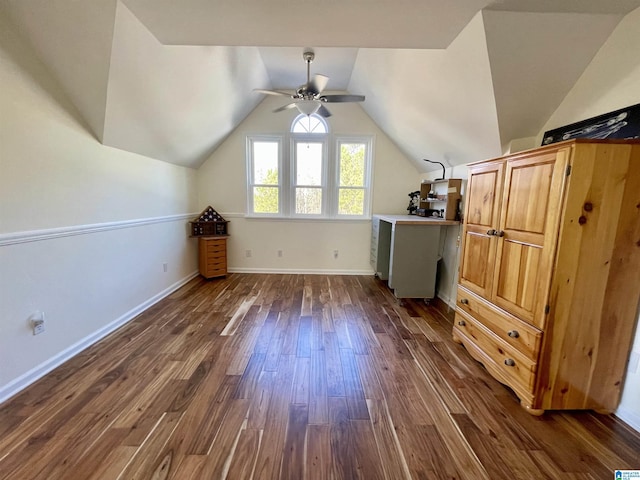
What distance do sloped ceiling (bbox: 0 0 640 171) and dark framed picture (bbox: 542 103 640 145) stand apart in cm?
29

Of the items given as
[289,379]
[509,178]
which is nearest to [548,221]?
[509,178]

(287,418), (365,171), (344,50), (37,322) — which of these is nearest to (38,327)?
(37,322)

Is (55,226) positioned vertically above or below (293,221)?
above

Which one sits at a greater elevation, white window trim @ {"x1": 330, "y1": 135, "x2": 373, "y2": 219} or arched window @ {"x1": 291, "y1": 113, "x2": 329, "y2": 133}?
arched window @ {"x1": 291, "y1": 113, "x2": 329, "y2": 133}

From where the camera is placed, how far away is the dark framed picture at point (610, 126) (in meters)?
1.55

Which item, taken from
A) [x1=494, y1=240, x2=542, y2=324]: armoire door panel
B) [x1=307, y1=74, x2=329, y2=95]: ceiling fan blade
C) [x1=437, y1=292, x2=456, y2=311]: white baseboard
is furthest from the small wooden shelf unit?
[x1=494, y1=240, x2=542, y2=324]: armoire door panel

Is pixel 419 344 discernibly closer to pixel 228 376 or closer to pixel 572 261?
pixel 572 261

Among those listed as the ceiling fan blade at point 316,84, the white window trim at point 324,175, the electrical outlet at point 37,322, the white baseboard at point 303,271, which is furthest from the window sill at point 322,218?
the electrical outlet at point 37,322

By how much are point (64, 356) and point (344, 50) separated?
12.8 feet

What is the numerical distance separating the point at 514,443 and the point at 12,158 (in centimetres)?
340

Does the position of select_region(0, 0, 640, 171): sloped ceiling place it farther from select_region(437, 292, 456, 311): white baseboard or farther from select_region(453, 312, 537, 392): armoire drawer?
select_region(437, 292, 456, 311): white baseboard

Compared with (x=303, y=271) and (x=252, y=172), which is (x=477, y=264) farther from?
(x=252, y=172)

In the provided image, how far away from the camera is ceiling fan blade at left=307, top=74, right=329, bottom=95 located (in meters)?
2.62

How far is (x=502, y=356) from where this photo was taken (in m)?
1.89
